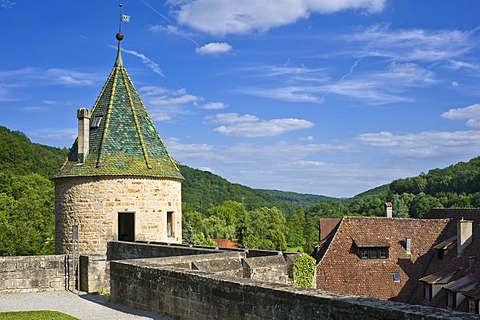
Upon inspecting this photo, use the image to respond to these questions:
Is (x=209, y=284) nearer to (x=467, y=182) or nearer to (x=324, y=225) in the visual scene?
(x=324, y=225)

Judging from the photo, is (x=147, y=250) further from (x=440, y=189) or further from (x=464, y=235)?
(x=440, y=189)

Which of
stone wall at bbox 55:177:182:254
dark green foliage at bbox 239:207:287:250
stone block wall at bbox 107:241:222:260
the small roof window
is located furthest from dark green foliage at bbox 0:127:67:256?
dark green foliage at bbox 239:207:287:250

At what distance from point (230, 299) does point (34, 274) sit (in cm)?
831

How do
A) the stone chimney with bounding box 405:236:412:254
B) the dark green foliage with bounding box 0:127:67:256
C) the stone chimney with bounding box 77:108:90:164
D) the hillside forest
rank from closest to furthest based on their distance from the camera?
the stone chimney with bounding box 77:108:90:164
the stone chimney with bounding box 405:236:412:254
the dark green foliage with bounding box 0:127:67:256
the hillside forest

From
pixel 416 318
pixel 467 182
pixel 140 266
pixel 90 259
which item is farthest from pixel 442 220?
pixel 467 182

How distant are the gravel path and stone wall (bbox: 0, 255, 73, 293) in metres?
0.32

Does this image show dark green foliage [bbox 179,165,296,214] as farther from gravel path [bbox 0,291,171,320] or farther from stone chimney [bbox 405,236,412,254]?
gravel path [bbox 0,291,171,320]

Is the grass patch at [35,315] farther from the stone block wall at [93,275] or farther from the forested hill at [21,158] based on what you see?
the forested hill at [21,158]

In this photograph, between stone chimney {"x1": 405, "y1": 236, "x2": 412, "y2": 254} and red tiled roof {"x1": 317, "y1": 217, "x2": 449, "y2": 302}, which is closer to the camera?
red tiled roof {"x1": 317, "y1": 217, "x2": 449, "y2": 302}

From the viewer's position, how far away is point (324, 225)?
160 ft

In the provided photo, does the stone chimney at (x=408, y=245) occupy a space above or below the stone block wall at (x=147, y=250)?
below

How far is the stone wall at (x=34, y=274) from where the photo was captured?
1409 centimetres

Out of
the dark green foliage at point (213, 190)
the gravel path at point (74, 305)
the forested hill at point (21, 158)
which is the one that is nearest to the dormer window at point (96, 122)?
the gravel path at point (74, 305)

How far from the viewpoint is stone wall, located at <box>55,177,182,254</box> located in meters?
19.0
